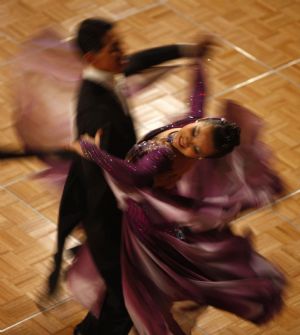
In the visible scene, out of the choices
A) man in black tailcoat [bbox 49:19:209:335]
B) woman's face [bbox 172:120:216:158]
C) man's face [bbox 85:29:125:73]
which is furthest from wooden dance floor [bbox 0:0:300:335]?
woman's face [bbox 172:120:216:158]

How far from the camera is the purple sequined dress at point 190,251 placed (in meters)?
3.25

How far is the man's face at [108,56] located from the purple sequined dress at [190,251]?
292 mm

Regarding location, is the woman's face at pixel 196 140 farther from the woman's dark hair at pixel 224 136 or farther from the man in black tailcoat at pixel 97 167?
the man in black tailcoat at pixel 97 167

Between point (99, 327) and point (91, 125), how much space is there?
76cm

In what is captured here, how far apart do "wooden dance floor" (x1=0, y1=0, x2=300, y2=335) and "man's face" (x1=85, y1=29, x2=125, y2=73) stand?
1.28 feet

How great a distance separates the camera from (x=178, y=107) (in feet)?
16.2

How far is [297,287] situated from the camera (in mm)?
4027

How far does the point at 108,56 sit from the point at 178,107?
152cm

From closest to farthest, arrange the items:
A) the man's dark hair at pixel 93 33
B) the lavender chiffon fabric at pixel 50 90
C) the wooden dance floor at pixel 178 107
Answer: the man's dark hair at pixel 93 33, the lavender chiffon fabric at pixel 50 90, the wooden dance floor at pixel 178 107

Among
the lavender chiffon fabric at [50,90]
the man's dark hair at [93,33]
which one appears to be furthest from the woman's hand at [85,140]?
the man's dark hair at [93,33]

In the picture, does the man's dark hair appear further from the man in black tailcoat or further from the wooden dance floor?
the wooden dance floor

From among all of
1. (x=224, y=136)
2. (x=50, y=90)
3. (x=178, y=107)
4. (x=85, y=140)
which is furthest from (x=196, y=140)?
(x=178, y=107)

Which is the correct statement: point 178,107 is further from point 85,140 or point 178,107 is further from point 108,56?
point 85,140

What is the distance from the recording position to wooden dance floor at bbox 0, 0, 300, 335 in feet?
12.9
